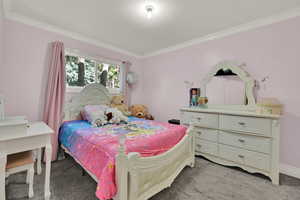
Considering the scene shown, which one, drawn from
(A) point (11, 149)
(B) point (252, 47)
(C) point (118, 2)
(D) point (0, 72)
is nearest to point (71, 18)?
(C) point (118, 2)

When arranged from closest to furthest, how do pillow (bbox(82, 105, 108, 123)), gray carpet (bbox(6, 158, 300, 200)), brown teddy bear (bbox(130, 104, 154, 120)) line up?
gray carpet (bbox(6, 158, 300, 200)) → pillow (bbox(82, 105, 108, 123)) → brown teddy bear (bbox(130, 104, 154, 120))

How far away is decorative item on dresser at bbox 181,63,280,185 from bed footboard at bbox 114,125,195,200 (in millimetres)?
921

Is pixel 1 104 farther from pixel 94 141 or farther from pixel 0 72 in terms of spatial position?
pixel 94 141

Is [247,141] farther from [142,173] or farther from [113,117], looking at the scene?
[113,117]

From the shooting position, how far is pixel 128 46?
3428 millimetres

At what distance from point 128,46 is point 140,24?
1.11m

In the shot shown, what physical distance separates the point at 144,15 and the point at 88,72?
1790 mm

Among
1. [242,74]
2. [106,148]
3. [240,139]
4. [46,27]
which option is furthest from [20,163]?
[242,74]

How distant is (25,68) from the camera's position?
7.32 feet

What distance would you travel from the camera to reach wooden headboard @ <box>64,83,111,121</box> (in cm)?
262

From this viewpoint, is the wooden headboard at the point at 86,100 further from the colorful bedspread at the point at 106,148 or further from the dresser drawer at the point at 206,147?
the dresser drawer at the point at 206,147

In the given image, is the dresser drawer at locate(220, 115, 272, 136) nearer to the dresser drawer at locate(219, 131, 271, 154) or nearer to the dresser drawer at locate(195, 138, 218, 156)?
the dresser drawer at locate(219, 131, 271, 154)

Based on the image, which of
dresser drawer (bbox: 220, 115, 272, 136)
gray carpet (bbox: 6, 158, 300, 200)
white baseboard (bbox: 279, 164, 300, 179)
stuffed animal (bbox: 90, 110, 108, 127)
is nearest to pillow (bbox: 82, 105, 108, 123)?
stuffed animal (bbox: 90, 110, 108, 127)

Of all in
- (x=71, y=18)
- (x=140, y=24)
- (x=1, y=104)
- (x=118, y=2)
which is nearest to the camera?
(x=1, y=104)
